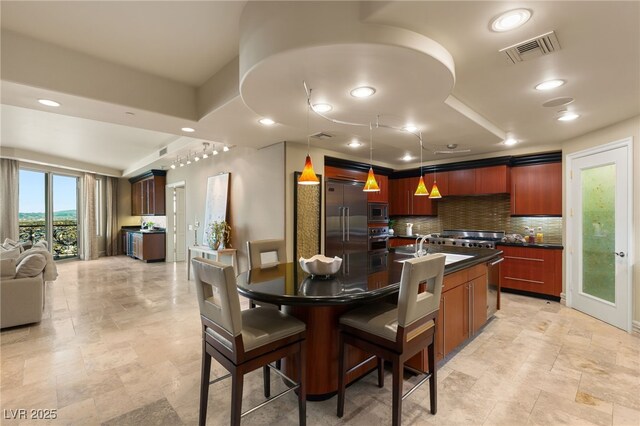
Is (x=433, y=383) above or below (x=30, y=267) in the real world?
below

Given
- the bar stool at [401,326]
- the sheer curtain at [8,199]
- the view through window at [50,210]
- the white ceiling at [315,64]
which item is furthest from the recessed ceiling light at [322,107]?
the view through window at [50,210]

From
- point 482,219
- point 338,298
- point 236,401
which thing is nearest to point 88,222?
point 236,401

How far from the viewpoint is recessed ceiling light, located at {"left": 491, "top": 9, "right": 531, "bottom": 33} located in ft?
5.26

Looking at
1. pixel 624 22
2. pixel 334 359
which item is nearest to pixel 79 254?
pixel 334 359

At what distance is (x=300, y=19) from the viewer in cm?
168

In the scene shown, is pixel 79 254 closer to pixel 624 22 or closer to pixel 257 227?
pixel 257 227

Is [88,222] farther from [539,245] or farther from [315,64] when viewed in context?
[539,245]

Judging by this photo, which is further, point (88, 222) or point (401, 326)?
point (88, 222)

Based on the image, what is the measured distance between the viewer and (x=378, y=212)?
611cm

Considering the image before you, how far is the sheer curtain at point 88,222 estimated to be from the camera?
8859 millimetres

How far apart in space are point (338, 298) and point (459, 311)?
167 cm

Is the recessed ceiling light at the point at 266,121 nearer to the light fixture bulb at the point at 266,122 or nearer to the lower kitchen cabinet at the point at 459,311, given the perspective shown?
the light fixture bulb at the point at 266,122

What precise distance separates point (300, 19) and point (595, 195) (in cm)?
464

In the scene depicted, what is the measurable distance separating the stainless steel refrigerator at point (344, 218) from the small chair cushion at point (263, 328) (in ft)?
9.67
